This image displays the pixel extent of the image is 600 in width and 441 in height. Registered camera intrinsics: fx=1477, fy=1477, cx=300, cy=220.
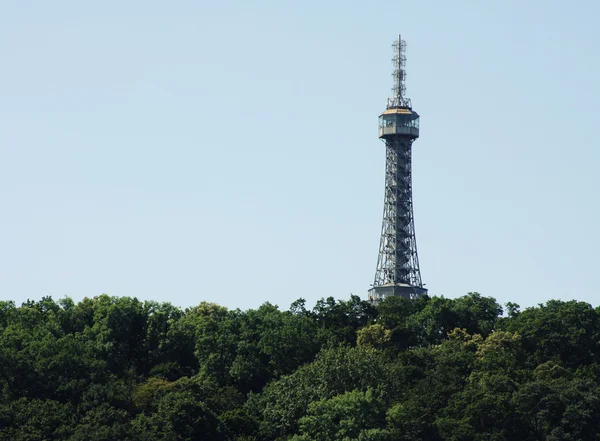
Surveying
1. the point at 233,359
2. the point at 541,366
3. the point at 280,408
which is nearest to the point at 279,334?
the point at 233,359

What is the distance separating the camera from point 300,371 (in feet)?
379

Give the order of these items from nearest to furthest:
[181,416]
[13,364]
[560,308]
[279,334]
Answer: [181,416] → [13,364] → [279,334] → [560,308]

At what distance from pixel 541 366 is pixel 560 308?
13.4 m

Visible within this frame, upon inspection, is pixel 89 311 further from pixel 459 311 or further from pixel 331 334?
pixel 459 311

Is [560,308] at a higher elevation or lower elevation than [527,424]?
higher

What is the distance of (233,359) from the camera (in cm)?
12456

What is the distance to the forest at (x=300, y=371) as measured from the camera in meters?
108

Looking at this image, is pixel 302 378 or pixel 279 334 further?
pixel 279 334

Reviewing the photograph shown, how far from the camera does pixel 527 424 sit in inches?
4348

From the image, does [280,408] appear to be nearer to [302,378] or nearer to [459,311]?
[302,378]

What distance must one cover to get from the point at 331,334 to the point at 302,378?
14.2 meters

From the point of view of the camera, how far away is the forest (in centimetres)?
10812

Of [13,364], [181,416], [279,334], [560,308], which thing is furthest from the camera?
[560,308]

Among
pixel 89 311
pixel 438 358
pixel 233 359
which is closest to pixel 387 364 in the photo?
pixel 438 358
